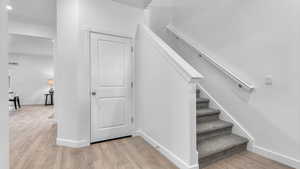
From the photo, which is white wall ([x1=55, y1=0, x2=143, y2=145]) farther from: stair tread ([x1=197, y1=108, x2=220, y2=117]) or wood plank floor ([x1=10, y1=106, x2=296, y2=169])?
stair tread ([x1=197, y1=108, x2=220, y2=117])

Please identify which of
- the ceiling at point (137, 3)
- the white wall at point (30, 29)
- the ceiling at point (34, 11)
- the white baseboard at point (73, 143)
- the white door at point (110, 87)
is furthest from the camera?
the white wall at point (30, 29)

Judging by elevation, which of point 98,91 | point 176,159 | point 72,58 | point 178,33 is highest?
point 178,33

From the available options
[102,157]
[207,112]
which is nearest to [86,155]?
[102,157]

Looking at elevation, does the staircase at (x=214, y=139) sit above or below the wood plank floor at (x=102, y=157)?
above

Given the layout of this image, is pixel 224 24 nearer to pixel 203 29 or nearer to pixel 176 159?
pixel 203 29

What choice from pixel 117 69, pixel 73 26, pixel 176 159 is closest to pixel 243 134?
pixel 176 159

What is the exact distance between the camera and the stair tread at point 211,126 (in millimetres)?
2327

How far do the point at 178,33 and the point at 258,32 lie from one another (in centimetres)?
182

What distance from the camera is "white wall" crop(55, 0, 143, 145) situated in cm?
257

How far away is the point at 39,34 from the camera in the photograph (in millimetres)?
4371

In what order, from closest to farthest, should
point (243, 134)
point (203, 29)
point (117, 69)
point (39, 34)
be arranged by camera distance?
point (243, 134) < point (117, 69) < point (203, 29) < point (39, 34)

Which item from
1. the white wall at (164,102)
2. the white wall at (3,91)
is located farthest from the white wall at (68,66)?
the white wall at (3,91)

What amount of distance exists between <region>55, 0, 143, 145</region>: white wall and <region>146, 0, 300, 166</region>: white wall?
2319mm

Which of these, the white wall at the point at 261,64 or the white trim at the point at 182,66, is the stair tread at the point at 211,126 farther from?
the white trim at the point at 182,66
